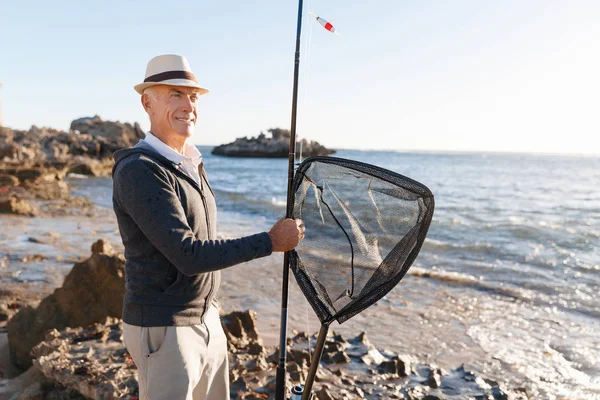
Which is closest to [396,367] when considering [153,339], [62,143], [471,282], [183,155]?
[153,339]

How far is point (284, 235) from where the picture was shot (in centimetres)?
234

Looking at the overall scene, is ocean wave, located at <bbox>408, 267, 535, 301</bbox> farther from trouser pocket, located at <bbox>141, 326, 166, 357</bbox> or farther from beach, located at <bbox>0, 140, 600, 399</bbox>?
trouser pocket, located at <bbox>141, 326, 166, 357</bbox>

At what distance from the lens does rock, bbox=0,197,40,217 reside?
14.0 meters

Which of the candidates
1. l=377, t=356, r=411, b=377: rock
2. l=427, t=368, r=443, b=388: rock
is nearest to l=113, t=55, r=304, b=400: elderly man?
l=377, t=356, r=411, b=377: rock

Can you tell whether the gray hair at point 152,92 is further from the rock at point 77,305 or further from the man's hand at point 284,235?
the rock at point 77,305

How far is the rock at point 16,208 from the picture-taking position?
1402 cm

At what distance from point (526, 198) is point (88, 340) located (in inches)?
1205

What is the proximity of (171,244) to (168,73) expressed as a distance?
0.86 meters

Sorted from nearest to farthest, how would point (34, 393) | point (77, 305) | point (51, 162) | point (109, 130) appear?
1. point (34, 393)
2. point (77, 305)
3. point (51, 162)
4. point (109, 130)

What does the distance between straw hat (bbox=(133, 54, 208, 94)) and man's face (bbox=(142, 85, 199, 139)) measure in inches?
2.0

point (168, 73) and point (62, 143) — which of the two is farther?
point (62, 143)

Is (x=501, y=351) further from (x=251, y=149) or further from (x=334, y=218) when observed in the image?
(x=251, y=149)

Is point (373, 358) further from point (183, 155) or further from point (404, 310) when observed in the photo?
point (183, 155)

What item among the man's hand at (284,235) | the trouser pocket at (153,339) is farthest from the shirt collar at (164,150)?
the trouser pocket at (153,339)
